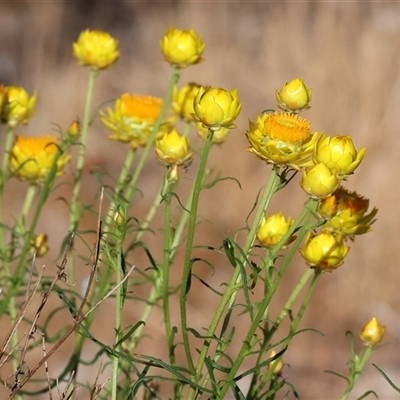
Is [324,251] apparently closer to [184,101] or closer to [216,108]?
[216,108]

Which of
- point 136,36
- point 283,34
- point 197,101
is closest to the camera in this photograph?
point 197,101

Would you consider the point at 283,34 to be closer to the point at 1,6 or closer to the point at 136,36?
the point at 136,36

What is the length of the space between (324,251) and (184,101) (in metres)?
0.40

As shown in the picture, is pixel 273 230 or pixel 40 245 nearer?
pixel 273 230

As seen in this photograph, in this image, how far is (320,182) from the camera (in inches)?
22.3

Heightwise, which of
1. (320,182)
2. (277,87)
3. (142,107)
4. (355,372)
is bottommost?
(277,87)

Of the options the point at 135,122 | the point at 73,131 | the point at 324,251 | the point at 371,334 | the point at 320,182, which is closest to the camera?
the point at 320,182

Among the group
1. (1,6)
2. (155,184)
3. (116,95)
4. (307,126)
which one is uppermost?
(307,126)

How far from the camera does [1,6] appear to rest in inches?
95.4

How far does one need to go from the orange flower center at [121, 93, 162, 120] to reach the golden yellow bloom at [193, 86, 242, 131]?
0.43m

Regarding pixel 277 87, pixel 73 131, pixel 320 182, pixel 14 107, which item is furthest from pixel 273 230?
pixel 277 87

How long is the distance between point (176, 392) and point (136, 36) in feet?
6.04

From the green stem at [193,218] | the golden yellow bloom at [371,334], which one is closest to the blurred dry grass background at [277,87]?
the golden yellow bloom at [371,334]

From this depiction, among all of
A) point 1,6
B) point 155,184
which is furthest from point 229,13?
point 1,6
